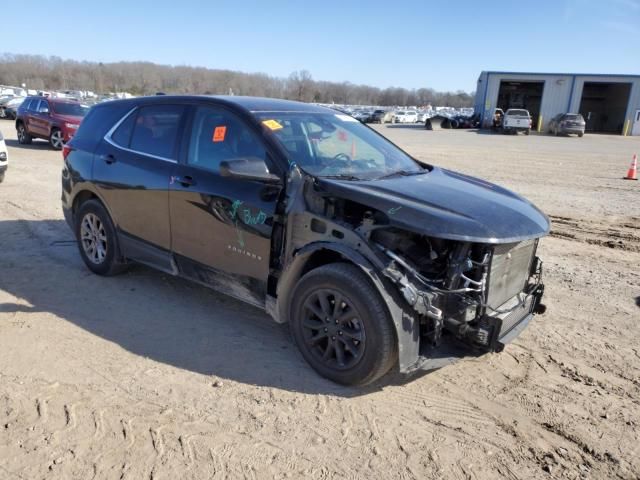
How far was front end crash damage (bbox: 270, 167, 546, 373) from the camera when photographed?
10.2 feet

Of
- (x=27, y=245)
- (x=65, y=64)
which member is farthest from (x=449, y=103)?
(x=27, y=245)

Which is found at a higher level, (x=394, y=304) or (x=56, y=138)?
(x=394, y=304)

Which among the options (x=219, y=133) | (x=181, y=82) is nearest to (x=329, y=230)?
(x=219, y=133)

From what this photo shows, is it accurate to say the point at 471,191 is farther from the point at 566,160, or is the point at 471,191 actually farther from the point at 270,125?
the point at 566,160

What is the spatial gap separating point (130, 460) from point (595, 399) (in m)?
2.96

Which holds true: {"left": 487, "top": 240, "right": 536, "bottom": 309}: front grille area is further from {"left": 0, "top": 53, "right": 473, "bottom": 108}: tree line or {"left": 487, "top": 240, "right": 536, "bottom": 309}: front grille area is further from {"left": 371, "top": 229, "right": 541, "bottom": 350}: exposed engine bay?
{"left": 0, "top": 53, "right": 473, "bottom": 108}: tree line

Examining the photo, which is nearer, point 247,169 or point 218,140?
point 247,169

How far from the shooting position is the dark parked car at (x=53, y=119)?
16359mm

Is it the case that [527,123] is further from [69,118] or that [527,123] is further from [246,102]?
[246,102]

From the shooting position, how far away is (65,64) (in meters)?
144

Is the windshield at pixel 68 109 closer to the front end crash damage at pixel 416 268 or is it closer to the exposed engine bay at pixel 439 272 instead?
the front end crash damage at pixel 416 268

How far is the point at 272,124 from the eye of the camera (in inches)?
153

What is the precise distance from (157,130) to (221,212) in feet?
4.20

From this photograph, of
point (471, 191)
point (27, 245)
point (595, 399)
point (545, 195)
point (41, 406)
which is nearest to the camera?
point (41, 406)
